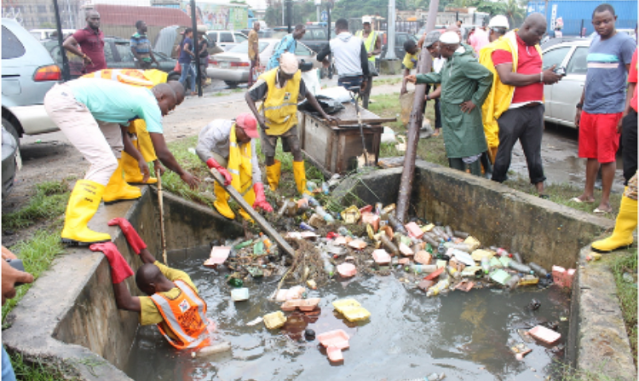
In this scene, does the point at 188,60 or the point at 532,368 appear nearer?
the point at 532,368

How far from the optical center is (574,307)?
10.8ft

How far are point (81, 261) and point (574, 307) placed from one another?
3338 millimetres

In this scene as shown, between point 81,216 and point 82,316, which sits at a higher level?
point 81,216

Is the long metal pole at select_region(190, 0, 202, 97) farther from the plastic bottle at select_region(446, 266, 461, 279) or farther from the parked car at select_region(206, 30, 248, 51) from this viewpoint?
the plastic bottle at select_region(446, 266, 461, 279)

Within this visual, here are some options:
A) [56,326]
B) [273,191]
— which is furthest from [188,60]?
[56,326]

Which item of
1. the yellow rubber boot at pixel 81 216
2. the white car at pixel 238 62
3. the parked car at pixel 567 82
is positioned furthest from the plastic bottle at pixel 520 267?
the white car at pixel 238 62

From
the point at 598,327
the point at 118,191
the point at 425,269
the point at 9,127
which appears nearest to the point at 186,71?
the point at 9,127

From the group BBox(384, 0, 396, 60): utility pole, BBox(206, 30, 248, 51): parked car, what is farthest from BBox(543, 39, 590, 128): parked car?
BBox(206, 30, 248, 51): parked car

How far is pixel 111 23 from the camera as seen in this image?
13281mm

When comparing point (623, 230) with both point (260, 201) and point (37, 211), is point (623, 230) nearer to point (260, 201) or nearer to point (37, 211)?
point (260, 201)

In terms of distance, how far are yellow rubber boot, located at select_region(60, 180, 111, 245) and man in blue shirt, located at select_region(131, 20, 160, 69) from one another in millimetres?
8642

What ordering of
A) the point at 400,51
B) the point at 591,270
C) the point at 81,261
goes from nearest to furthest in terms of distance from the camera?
the point at 81,261, the point at 591,270, the point at 400,51

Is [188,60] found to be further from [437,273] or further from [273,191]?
[437,273]

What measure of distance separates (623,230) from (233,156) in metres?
3.53
